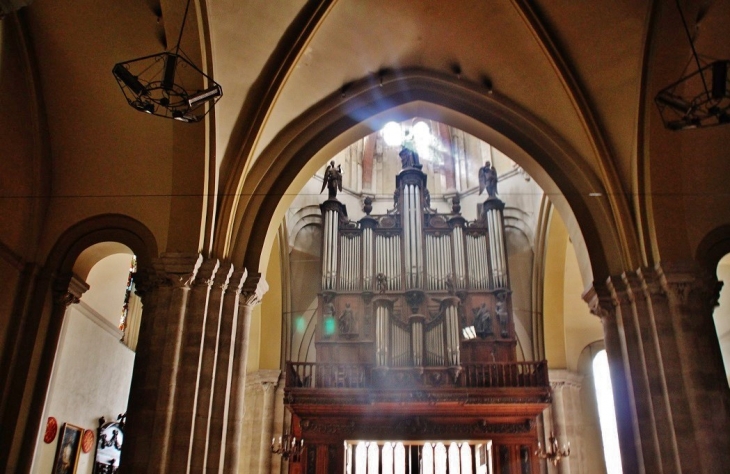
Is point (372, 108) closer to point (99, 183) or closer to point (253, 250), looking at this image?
point (253, 250)

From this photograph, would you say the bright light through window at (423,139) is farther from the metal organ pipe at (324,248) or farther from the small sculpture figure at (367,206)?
the metal organ pipe at (324,248)

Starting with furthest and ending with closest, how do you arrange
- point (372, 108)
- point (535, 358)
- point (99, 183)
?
point (535, 358)
point (372, 108)
point (99, 183)

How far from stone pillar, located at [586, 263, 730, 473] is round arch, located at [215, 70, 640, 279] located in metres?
0.62

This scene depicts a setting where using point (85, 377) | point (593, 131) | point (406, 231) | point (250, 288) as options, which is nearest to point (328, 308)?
point (406, 231)

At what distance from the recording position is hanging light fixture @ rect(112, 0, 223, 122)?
5738mm

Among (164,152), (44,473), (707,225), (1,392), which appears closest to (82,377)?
(44,473)

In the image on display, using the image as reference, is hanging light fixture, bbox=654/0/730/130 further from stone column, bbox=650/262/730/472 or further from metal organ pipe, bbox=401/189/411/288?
metal organ pipe, bbox=401/189/411/288

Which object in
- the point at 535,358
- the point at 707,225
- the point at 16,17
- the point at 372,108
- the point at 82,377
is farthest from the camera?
the point at 535,358

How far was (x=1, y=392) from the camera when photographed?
8.15 metres

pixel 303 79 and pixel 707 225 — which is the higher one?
pixel 303 79

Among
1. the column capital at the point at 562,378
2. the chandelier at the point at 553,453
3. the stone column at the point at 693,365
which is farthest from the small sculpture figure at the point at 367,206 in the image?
the stone column at the point at 693,365

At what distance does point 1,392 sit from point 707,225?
31.8 ft

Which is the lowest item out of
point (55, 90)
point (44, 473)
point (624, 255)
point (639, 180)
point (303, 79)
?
point (44, 473)

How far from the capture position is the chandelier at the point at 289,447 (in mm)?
12594
